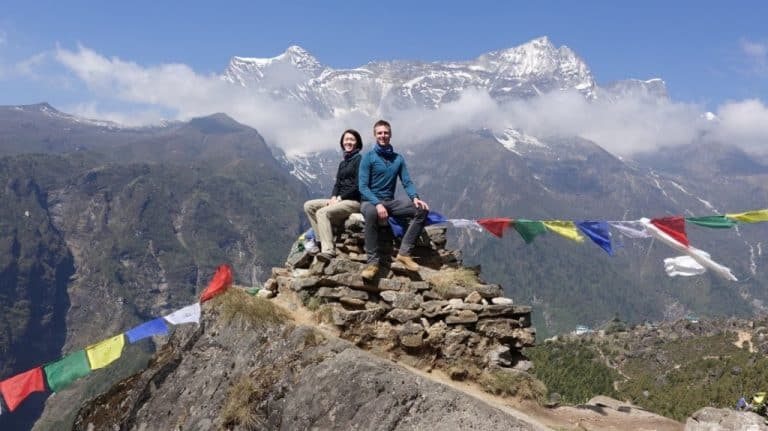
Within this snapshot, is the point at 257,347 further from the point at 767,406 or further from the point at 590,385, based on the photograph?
the point at 590,385

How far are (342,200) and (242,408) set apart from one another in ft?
22.8

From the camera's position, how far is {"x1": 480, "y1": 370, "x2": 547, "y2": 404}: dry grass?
45.3ft

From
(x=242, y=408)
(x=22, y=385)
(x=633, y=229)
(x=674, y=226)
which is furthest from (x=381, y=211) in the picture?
(x=22, y=385)

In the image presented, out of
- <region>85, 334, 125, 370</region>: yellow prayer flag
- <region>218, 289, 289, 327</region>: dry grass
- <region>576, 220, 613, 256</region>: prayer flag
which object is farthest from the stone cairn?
<region>85, 334, 125, 370</region>: yellow prayer flag

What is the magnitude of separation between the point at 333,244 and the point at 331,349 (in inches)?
200

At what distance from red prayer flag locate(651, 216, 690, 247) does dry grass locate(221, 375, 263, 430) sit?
1353 centimetres

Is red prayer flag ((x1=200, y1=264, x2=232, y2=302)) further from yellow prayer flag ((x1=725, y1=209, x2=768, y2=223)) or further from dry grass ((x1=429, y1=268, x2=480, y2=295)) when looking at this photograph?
yellow prayer flag ((x1=725, y1=209, x2=768, y2=223))

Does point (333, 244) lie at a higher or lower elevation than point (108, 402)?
higher

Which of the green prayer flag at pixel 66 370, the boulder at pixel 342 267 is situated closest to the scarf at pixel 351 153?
the boulder at pixel 342 267

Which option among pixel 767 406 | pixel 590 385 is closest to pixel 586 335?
pixel 590 385

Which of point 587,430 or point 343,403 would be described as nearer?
point 343,403

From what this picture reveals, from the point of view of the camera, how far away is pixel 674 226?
1906 cm

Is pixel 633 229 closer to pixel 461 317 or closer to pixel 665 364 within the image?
pixel 461 317

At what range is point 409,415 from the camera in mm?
10016
